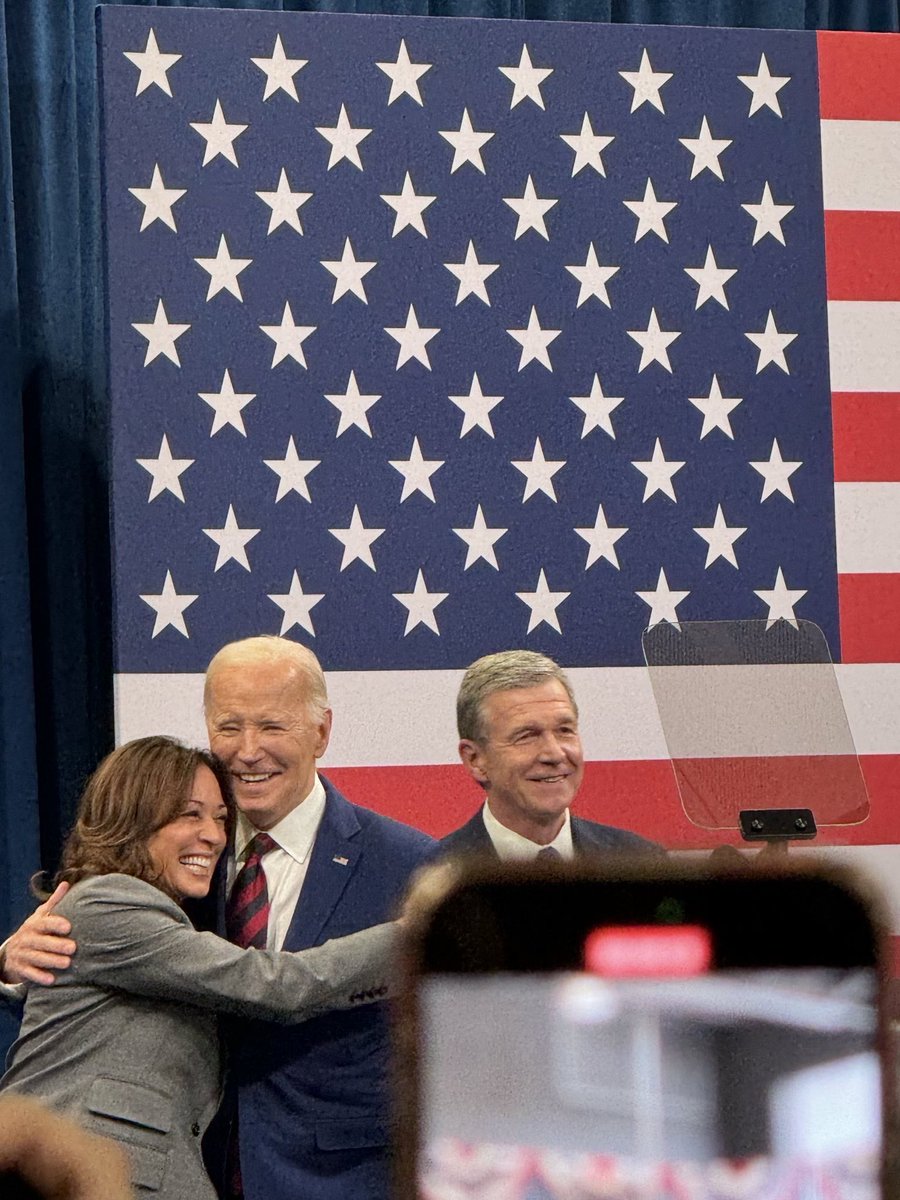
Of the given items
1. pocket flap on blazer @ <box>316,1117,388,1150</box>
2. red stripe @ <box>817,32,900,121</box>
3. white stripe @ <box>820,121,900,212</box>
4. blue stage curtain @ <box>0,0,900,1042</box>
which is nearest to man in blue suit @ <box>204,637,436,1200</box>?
pocket flap on blazer @ <box>316,1117,388,1150</box>

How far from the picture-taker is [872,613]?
3430 millimetres

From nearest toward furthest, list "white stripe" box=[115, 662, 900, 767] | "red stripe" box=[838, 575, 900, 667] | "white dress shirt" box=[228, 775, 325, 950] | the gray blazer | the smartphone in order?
the smartphone
the gray blazer
"white dress shirt" box=[228, 775, 325, 950]
"white stripe" box=[115, 662, 900, 767]
"red stripe" box=[838, 575, 900, 667]

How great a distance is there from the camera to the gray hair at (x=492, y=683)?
2305mm

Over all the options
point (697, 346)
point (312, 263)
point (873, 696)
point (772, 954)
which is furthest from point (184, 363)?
point (772, 954)

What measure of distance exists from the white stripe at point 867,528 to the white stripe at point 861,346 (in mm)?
211

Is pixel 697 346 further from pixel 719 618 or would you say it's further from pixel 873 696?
pixel 873 696

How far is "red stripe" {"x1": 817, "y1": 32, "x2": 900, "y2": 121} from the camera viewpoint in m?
3.51

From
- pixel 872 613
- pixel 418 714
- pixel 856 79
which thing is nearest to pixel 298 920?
pixel 418 714

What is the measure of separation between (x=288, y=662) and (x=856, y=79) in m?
1.89

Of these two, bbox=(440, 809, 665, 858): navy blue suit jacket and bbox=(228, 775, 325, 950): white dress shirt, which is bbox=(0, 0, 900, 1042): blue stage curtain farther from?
bbox=(440, 809, 665, 858): navy blue suit jacket

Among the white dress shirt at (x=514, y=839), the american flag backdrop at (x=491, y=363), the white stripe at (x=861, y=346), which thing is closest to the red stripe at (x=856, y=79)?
the american flag backdrop at (x=491, y=363)

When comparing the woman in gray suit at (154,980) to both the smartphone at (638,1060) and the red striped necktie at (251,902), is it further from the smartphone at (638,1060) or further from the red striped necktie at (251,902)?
the smartphone at (638,1060)

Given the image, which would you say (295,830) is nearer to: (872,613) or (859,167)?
(872,613)

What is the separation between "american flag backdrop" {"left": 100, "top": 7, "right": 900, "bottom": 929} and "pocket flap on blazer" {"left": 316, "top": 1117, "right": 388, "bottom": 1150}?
1101 millimetres
